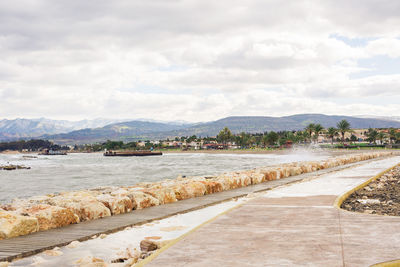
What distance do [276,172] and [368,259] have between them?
42.4ft

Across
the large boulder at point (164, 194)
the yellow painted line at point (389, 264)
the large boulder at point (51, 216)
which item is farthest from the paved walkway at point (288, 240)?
the large boulder at point (164, 194)

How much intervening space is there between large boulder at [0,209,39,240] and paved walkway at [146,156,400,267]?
3.00 metres

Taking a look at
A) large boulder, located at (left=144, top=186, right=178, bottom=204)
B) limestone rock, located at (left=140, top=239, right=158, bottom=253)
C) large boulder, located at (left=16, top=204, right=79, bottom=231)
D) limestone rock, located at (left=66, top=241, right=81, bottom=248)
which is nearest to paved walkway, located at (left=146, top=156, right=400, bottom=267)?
limestone rock, located at (left=140, top=239, right=158, bottom=253)

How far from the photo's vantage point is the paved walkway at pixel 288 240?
14.0 feet

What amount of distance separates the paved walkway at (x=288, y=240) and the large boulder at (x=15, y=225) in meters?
3.00

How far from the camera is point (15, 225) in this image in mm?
6473

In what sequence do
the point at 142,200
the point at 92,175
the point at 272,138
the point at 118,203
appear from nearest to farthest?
1. the point at 118,203
2. the point at 142,200
3. the point at 92,175
4. the point at 272,138

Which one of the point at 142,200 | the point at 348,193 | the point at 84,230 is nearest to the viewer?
the point at 84,230

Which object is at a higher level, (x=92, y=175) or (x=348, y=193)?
(x=348, y=193)

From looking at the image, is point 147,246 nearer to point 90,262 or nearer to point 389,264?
point 90,262

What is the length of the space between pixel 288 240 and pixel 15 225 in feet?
14.3

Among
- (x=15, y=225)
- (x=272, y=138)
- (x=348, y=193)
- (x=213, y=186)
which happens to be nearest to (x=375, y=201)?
(x=348, y=193)

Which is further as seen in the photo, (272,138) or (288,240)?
(272,138)

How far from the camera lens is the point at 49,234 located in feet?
21.8
